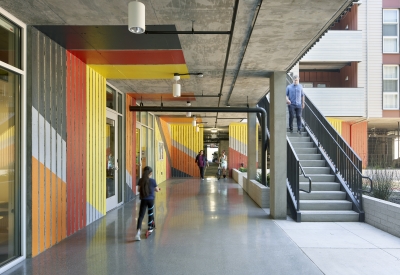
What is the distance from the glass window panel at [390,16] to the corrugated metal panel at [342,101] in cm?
362

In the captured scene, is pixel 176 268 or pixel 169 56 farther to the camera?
pixel 169 56

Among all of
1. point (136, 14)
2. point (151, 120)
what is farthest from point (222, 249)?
point (151, 120)

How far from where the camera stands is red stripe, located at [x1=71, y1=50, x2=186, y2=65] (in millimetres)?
5895

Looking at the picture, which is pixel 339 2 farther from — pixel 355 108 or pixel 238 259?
pixel 355 108

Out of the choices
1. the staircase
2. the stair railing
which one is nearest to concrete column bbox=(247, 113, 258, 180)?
the stair railing

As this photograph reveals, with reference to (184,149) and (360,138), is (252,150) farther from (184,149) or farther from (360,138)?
(184,149)

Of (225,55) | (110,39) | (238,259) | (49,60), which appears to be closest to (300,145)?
(225,55)

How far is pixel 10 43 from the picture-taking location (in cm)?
434

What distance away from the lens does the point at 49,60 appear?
16.6 feet

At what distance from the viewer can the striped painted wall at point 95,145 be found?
6.73 metres

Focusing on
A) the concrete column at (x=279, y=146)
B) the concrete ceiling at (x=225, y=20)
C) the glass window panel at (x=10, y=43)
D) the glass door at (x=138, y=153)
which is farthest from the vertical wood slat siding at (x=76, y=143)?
the glass door at (x=138, y=153)

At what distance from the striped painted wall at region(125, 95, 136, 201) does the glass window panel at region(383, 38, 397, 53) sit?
1251 centimetres

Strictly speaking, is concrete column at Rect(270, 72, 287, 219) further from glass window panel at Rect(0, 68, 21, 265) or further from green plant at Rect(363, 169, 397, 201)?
glass window panel at Rect(0, 68, 21, 265)

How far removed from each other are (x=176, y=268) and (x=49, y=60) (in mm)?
3585
